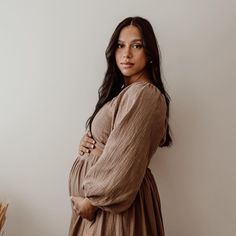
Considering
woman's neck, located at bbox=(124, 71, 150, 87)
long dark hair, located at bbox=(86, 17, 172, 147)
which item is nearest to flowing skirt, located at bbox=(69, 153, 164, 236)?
long dark hair, located at bbox=(86, 17, 172, 147)

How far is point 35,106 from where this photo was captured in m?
1.61

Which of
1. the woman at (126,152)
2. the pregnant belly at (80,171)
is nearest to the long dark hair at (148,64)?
the woman at (126,152)

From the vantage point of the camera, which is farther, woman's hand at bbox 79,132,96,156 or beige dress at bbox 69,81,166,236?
woman's hand at bbox 79,132,96,156

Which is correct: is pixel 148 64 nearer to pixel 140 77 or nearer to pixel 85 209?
pixel 140 77

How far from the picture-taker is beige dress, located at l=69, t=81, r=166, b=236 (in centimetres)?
104

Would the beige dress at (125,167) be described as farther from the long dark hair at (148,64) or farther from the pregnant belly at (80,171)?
the long dark hair at (148,64)

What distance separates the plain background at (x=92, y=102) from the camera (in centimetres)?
151

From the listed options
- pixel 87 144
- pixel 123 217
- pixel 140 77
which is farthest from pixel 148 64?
pixel 123 217

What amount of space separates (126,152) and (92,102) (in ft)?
1.98

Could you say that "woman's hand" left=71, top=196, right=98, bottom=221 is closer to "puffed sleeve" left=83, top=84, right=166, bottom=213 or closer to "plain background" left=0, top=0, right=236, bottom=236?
"puffed sleeve" left=83, top=84, right=166, bottom=213

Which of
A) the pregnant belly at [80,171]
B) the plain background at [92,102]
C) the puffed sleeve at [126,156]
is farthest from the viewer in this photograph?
the plain background at [92,102]

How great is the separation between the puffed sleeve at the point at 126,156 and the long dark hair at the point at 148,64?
204 mm

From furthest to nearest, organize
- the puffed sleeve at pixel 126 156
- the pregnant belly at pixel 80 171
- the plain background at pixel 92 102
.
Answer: the plain background at pixel 92 102 → the pregnant belly at pixel 80 171 → the puffed sleeve at pixel 126 156

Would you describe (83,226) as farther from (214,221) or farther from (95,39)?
(95,39)
